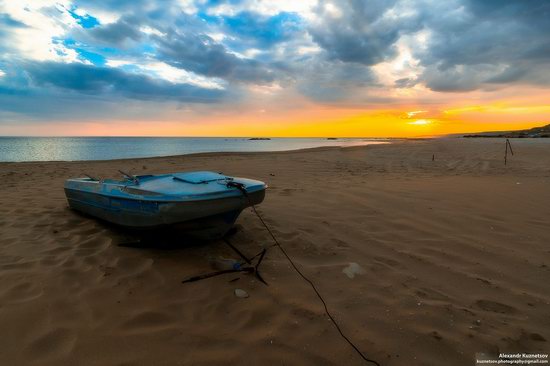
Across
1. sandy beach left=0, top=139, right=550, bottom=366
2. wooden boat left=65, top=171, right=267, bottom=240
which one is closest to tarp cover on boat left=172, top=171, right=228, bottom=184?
wooden boat left=65, top=171, right=267, bottom=240

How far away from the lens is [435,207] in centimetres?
625

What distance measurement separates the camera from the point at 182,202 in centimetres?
359

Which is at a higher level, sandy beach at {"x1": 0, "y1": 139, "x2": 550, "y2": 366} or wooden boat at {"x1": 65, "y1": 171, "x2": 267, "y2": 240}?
wooden boat at {"x1": 65, "y1": 171, "x2": 267, "y2": 240}

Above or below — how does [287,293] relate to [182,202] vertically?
below

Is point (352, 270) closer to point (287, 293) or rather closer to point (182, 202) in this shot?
point (287, 293)

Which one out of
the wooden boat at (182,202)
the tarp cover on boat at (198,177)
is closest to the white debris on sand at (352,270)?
the wooden boat at (182,202)

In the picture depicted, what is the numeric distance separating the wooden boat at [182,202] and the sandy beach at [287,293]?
38 cm

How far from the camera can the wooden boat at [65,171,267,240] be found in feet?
12.0

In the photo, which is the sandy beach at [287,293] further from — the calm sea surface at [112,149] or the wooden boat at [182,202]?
the calm sea surface at [112,149]

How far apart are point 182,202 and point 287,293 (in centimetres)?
156

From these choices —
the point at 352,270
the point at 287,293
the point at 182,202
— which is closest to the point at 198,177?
the point at 182,202

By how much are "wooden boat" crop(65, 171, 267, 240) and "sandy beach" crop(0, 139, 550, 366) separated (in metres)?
0.38

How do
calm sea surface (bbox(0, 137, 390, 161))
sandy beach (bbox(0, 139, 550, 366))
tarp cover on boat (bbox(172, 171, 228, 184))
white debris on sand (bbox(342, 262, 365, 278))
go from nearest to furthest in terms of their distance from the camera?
sandy beach (bbox(0, 139, 550, 366))
white debris on sand (bbox(342, 262, 365, 278))
tarp cover on boat (bbox(172, 171, 228, 184))
calm sea surface (bbox(0, 137, 390, 161))

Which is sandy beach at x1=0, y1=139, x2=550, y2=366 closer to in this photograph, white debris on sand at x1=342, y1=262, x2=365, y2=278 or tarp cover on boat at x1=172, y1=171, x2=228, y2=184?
white debris on sand at x1=342, y1=262, x2=365, y2=278
